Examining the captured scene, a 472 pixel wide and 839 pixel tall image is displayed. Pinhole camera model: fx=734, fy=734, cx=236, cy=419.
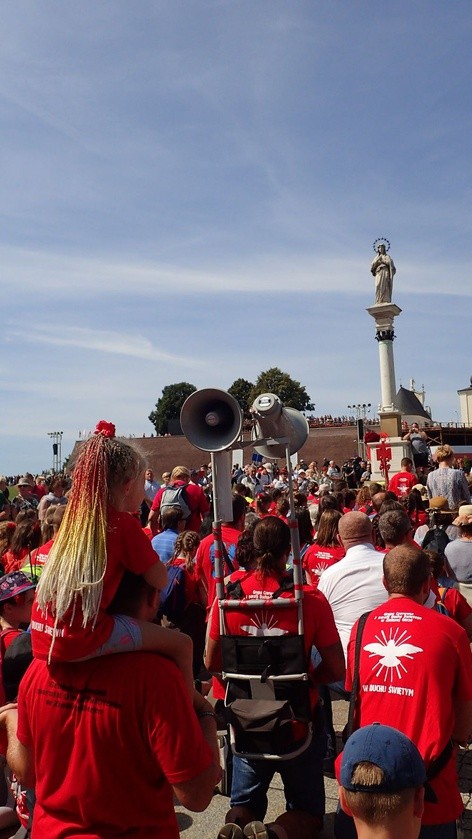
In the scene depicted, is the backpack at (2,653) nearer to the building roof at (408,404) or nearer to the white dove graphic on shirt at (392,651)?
the white dove graphic on shirt at (392,651)

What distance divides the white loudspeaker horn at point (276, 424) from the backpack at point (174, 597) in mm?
2047

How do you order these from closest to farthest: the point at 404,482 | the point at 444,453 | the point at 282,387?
the point at 444,453 → the point at 404,482 → the point at 282,387

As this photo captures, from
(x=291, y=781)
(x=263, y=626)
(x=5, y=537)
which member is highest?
(x=5, y=537)

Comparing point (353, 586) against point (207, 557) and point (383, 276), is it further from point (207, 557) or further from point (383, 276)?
point (383, 276)

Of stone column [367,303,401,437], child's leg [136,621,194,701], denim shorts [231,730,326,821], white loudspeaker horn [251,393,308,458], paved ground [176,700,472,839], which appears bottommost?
paved ground [176,700,472,839]

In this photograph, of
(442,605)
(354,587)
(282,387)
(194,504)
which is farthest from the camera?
(282,387)

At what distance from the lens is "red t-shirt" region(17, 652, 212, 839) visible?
6.42 feet

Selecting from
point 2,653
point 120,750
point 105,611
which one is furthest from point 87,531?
point 2,653

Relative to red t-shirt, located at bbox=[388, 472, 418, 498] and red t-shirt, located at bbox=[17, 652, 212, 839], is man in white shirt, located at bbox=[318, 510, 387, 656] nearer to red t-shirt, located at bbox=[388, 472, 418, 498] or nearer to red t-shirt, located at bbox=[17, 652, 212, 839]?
red t-shirt, located at bbox=[17, 652, 212, 839]

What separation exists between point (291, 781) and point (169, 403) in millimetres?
89692

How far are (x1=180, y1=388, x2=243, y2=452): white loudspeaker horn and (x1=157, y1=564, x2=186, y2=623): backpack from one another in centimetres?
199

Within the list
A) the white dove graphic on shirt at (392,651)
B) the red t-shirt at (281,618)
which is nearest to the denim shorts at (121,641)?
the white dove graphic on shirt at (392,651)

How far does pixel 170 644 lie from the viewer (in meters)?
2.03

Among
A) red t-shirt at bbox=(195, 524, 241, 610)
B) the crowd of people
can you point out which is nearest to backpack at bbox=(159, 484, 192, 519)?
red t-shirt at bbox=(195, 524, 241, 610)
